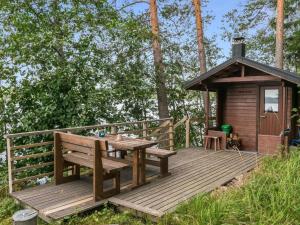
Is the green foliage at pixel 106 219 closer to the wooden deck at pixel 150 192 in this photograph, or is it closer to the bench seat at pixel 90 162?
the wooden deck at pixel 150 192

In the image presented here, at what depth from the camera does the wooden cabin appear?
7.58 m

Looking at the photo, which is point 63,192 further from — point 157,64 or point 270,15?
point 270,15

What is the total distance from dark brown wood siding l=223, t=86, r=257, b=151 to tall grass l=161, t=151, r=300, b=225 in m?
4.35

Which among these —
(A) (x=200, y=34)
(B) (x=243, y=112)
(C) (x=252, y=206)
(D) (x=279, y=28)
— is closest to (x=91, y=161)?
(C) (x=252, y=206)

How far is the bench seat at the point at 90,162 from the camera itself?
4.60 m

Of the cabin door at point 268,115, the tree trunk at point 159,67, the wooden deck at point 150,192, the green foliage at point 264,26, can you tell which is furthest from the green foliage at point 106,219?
the green foliage at point 264,26

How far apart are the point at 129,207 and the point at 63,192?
135 centimetres

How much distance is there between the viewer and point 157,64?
1077 cm

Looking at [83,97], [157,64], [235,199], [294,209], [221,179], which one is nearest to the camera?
[294,209]

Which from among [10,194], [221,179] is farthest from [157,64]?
[10,194]

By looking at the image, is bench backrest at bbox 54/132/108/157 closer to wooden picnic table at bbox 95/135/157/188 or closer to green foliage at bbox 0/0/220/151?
wooden picnic table at bbox 95/135/157/188

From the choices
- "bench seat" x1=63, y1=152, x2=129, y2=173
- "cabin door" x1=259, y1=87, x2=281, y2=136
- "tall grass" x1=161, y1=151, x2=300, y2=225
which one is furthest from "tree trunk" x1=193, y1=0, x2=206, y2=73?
"tall grass" x1=161, y1=151, x2=300, y2=225

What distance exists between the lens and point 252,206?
3.66 m

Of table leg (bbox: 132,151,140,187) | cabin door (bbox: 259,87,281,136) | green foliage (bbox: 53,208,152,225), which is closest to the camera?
green foliage (bbox: 53,208,152,225)
